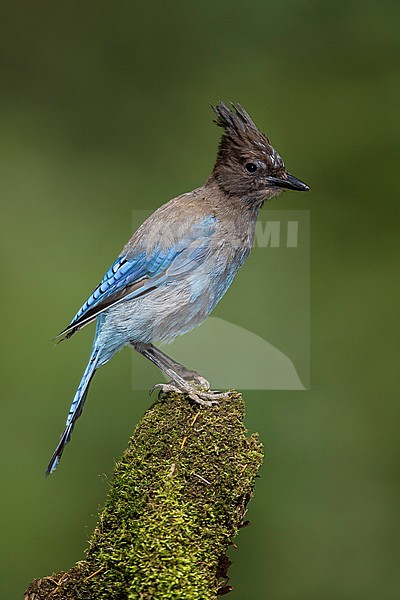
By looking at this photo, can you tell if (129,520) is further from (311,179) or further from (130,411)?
(311,179)

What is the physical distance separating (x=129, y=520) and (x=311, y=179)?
8.08 feet

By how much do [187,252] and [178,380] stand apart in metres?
0.42

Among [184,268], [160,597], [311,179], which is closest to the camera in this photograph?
[160,597]

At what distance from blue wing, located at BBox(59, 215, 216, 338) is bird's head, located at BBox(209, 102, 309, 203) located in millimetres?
140

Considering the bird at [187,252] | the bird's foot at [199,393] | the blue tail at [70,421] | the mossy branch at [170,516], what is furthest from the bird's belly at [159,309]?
the mossy branch at [170,516]

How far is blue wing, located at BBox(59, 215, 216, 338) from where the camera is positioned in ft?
9.32

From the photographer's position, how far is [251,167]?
9.39 feet

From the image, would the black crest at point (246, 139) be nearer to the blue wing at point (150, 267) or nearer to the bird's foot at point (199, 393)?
the blue wing at point (150, 267)

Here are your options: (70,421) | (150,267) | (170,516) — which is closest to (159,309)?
(150,267)

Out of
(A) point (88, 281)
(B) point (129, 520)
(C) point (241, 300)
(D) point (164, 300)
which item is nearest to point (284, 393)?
(C) point (241, 300)

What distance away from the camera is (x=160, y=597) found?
2.21 m

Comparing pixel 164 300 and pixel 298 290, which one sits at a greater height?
pixel 298 290

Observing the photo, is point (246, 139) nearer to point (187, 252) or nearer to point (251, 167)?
point (251, 167)

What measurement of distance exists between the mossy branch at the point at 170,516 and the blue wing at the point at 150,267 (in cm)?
50
